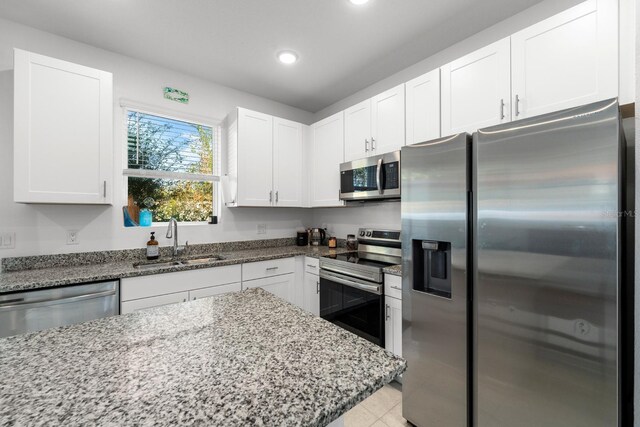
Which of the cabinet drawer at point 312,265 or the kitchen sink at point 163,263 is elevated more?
the kitchen sink at point 163,263

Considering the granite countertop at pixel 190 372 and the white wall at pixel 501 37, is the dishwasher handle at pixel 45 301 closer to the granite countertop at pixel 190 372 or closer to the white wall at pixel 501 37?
the granite countertop at pixel 190 372

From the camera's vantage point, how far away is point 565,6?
174cm

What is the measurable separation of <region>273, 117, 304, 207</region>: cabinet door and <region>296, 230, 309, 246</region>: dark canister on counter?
0.42 m

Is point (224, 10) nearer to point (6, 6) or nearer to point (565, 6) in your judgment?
point (6, 6)

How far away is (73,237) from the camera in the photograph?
2.18 metres

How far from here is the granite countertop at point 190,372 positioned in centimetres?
51

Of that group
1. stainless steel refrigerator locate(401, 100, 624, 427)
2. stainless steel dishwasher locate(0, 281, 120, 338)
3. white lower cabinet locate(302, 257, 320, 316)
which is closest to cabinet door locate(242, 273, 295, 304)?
white lower cabinet locate(302, 257, 320, 316)

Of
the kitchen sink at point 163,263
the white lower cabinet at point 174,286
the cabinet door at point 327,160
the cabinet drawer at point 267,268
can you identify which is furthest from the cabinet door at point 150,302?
the cabinet door at point 327,160

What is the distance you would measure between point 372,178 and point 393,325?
1.19 meters

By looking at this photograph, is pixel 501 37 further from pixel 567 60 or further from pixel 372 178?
pixel 372 178

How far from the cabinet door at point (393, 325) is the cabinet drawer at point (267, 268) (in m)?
1.11

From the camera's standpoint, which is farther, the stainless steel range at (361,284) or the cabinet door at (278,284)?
the cabinet door at (278,284)

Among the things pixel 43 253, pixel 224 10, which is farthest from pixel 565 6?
→ pixel 43 253

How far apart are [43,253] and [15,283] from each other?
2.00 ft
